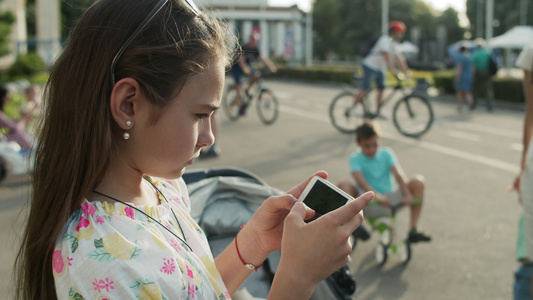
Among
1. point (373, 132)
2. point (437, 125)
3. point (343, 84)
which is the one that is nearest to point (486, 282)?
point (373, 132)

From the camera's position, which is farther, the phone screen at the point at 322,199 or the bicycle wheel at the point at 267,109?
the bicycle wheel at the point at 267,109

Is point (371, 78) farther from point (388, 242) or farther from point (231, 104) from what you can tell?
point (388, 242)

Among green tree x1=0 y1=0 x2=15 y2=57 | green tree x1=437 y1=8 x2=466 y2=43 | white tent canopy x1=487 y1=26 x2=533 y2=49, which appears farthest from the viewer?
green tree x1=437 y1=8 x2=466 y2=43

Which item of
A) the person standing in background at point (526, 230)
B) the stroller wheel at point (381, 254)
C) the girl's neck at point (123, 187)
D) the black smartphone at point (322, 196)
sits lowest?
the stroller wheel at point (381, 254)

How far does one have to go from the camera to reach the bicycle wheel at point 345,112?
1008 centimetres

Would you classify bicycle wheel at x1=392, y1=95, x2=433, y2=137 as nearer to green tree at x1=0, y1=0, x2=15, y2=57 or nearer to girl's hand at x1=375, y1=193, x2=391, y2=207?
girl's hand at x1=375, y1=193, x2=391, y2=207

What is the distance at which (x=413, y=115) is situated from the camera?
9.62 meters

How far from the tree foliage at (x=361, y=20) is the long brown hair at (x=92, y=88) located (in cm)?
5907

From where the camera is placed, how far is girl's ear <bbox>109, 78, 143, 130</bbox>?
3.85 ft

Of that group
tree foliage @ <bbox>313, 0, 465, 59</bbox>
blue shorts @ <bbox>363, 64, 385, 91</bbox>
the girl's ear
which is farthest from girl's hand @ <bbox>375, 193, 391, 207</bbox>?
tree foliage @ <bbox>313, 0, 465, 59</bbox>

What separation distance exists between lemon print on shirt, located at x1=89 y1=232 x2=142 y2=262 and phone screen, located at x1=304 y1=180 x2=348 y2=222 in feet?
1.72

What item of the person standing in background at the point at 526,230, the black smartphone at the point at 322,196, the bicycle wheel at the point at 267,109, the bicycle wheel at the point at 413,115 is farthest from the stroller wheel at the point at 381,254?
the bicycle wheel at the point at 267,109

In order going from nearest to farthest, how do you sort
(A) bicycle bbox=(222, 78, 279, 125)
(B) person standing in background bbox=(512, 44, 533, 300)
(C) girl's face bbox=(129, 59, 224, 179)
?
(C) girl's face bbox=(129, 59, 224, 179) < (B) person standing in background bbox=(512, 44, 533, 300) < (A) bicycle bbox=(222, 78, 279, 125)

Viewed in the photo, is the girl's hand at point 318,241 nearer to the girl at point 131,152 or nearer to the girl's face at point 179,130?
the girl at point 131,152
